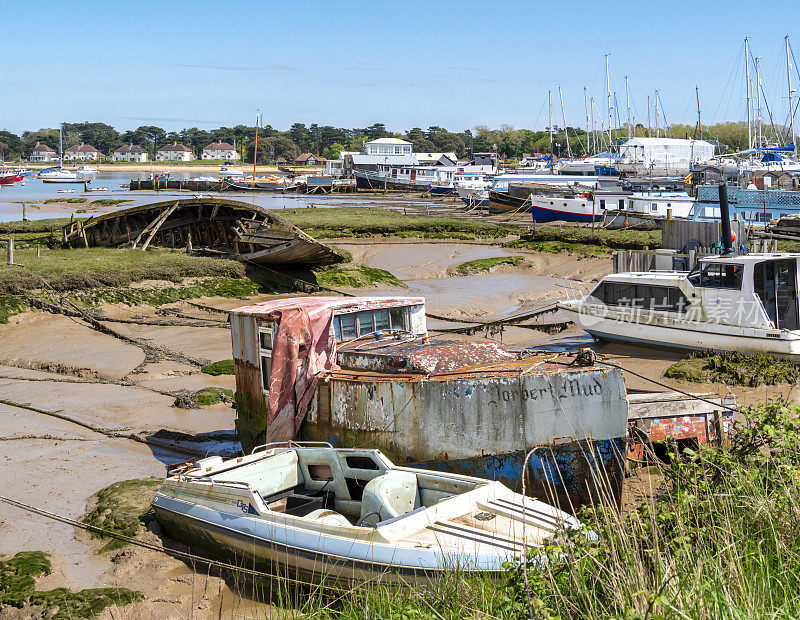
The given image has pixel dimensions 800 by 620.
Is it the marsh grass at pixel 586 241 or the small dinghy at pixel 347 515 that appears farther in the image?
the marsh grass at pixel 586 241

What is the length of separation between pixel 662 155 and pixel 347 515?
84.5m

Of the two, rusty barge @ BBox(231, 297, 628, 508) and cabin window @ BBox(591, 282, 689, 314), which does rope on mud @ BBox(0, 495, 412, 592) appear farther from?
cabin window @ BBox(591, 282, 689, 314)

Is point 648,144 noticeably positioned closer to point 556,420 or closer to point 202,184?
point 202,184

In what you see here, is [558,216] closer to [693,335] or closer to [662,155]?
[693,335]

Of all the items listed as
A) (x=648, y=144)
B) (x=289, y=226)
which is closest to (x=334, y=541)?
(x=289, y=226)

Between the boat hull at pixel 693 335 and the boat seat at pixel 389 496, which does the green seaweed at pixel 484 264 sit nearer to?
the boat hull at pixel 693 335

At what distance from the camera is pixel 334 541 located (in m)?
8.06

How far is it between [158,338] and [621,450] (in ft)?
49.1

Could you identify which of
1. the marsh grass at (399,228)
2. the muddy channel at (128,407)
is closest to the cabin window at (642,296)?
the muddy channel at (128,407)

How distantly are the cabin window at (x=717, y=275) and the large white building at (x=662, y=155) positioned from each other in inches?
2690

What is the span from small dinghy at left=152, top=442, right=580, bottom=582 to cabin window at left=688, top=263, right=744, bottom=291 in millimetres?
10965

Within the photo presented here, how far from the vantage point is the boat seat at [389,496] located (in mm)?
8820

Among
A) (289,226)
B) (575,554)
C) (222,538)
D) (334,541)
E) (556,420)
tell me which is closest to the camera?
(575,554)

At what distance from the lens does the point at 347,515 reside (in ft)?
32.5
